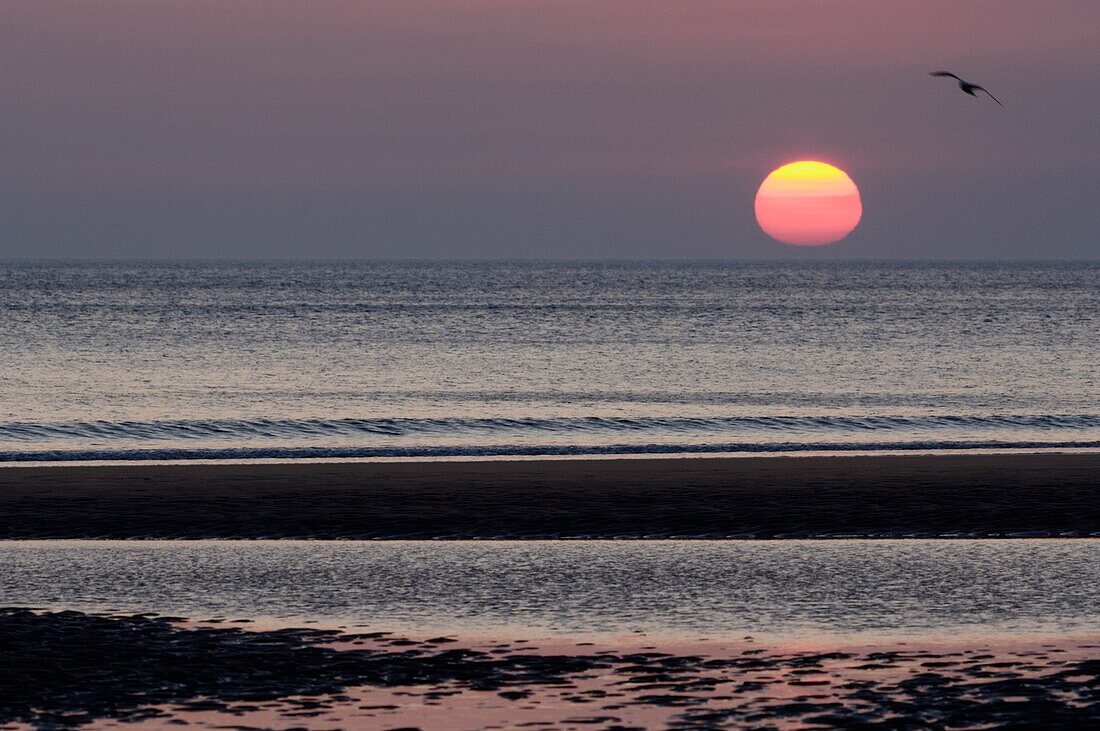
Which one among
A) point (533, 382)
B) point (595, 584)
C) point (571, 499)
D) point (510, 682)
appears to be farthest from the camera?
point (533, 382)

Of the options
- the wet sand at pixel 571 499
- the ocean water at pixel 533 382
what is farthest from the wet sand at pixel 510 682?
the ocean water at pixel 533 382

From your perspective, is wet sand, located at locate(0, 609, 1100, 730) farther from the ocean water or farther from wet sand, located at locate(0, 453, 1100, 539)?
the ocean water

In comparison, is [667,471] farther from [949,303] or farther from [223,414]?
[949,303]

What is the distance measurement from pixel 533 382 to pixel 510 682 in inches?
1742

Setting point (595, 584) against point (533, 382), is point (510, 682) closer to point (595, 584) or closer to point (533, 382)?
point (595, 584)

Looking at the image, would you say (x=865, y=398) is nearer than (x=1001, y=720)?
No

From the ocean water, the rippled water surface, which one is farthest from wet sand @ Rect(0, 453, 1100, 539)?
the ocean water

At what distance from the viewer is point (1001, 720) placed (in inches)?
339

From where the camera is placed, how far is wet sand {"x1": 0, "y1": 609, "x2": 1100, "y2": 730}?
8.77 m

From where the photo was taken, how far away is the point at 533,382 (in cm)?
5394

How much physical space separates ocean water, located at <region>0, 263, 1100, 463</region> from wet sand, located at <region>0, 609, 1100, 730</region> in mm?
17158

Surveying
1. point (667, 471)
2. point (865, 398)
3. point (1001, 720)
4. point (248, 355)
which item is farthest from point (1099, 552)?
point (248, 355)

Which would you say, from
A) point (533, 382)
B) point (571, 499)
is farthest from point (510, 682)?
point (533, 382)

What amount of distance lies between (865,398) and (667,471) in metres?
24.1
